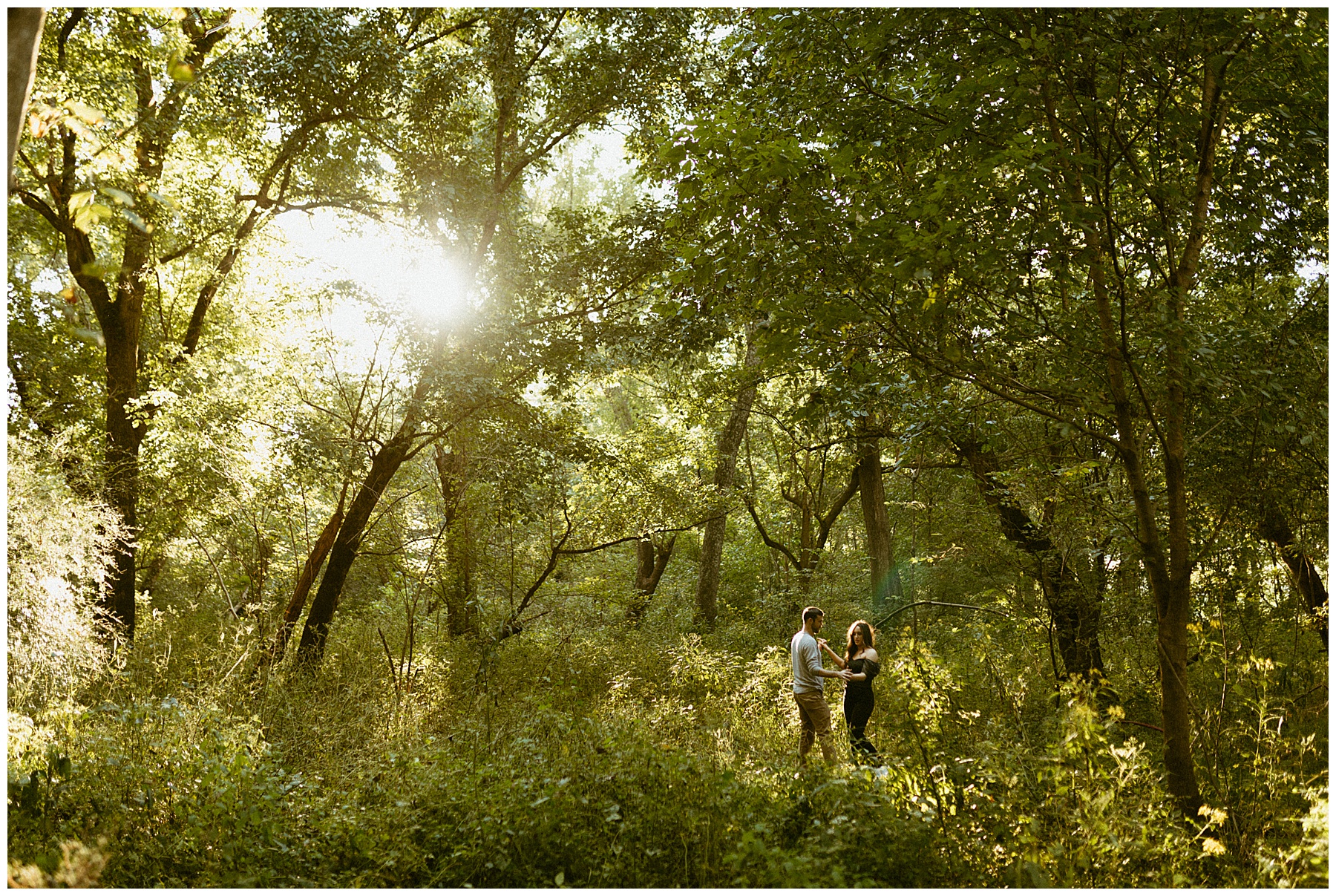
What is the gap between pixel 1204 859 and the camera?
4391mm

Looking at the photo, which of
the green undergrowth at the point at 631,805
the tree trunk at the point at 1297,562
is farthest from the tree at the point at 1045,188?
the tree trunk at the point at 1297,562

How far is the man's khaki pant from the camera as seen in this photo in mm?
6914

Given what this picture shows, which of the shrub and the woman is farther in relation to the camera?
the shrub

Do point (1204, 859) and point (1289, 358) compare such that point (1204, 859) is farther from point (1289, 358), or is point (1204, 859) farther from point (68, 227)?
point (68, 227)

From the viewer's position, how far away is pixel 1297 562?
780 cm

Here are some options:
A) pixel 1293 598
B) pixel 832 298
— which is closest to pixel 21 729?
pixel 832 298

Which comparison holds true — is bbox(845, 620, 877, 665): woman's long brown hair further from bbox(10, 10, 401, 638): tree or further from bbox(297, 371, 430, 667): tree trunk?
bbox(10, 10, 401, 638): tree

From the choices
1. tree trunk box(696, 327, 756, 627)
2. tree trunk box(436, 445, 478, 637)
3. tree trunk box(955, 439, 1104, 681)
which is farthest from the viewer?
tree trunk box(696, 327, 756, 627)

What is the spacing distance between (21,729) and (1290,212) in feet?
35.2

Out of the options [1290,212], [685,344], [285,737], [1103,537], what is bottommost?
[285,737]

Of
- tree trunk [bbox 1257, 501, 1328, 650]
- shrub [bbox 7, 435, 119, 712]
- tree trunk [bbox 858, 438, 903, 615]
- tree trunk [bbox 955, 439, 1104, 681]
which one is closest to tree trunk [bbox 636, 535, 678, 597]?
tree trunk [bbox 858, 438, 903, 615]

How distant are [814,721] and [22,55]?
22.8 ft

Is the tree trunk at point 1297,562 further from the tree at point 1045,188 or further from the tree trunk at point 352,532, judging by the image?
the tree trunk at point 352,532

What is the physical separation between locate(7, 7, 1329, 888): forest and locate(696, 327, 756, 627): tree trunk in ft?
0.62
